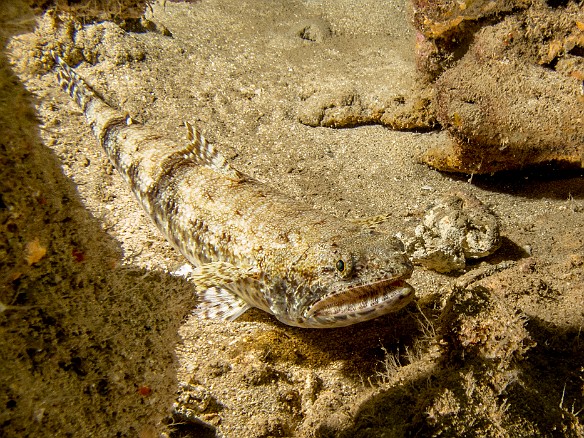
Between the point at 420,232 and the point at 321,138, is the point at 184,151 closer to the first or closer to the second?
the point at 321,138

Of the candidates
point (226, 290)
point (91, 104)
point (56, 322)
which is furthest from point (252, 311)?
point (91, 104)

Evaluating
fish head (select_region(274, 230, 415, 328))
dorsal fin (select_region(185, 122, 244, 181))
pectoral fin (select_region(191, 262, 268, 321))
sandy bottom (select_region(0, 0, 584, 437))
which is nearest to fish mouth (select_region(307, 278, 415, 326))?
fish head (select_region(274, 230, 415, 328))

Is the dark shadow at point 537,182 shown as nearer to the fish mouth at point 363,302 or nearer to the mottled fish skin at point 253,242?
the mottled fish skin at point 253,242

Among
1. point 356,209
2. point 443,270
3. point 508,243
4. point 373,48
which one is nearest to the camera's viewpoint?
point 443,270

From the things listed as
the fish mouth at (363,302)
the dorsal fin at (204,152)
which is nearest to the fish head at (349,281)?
the fish mouth at (363,302)

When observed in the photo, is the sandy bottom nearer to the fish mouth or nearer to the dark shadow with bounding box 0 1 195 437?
the dark shadow with bounding box 0 1 195 437

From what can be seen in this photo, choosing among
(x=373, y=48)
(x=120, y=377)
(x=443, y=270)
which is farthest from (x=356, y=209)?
(x=373, y=48)

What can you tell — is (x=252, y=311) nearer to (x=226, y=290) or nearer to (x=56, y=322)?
(x=226, y=290)
